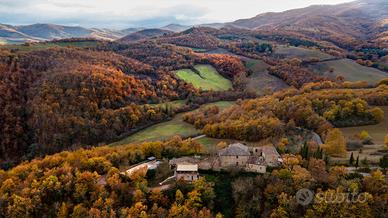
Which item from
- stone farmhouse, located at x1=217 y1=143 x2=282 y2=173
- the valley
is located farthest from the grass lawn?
stone farmhouse, located at x1=217 y1=143 x2=282 y2=173

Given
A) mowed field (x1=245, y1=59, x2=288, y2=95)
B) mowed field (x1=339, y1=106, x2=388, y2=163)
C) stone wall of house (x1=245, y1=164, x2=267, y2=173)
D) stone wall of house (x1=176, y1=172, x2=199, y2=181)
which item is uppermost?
stone wall of house (x1=245, y1=164, x2=267, y2=173)

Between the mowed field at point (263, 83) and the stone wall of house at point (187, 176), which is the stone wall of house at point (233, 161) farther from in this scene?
the mowed field at point (263, 83)

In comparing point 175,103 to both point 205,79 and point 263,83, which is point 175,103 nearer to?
point 205,79

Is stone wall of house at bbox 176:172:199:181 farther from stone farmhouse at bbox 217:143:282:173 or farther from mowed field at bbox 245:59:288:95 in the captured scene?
mowed field at bbox 245:59:288:95

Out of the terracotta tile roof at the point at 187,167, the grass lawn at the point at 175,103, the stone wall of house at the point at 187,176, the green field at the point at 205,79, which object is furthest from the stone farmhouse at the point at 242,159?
the green field at the point at 205,79

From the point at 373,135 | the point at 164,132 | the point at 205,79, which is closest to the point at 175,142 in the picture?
the point at 164,132
